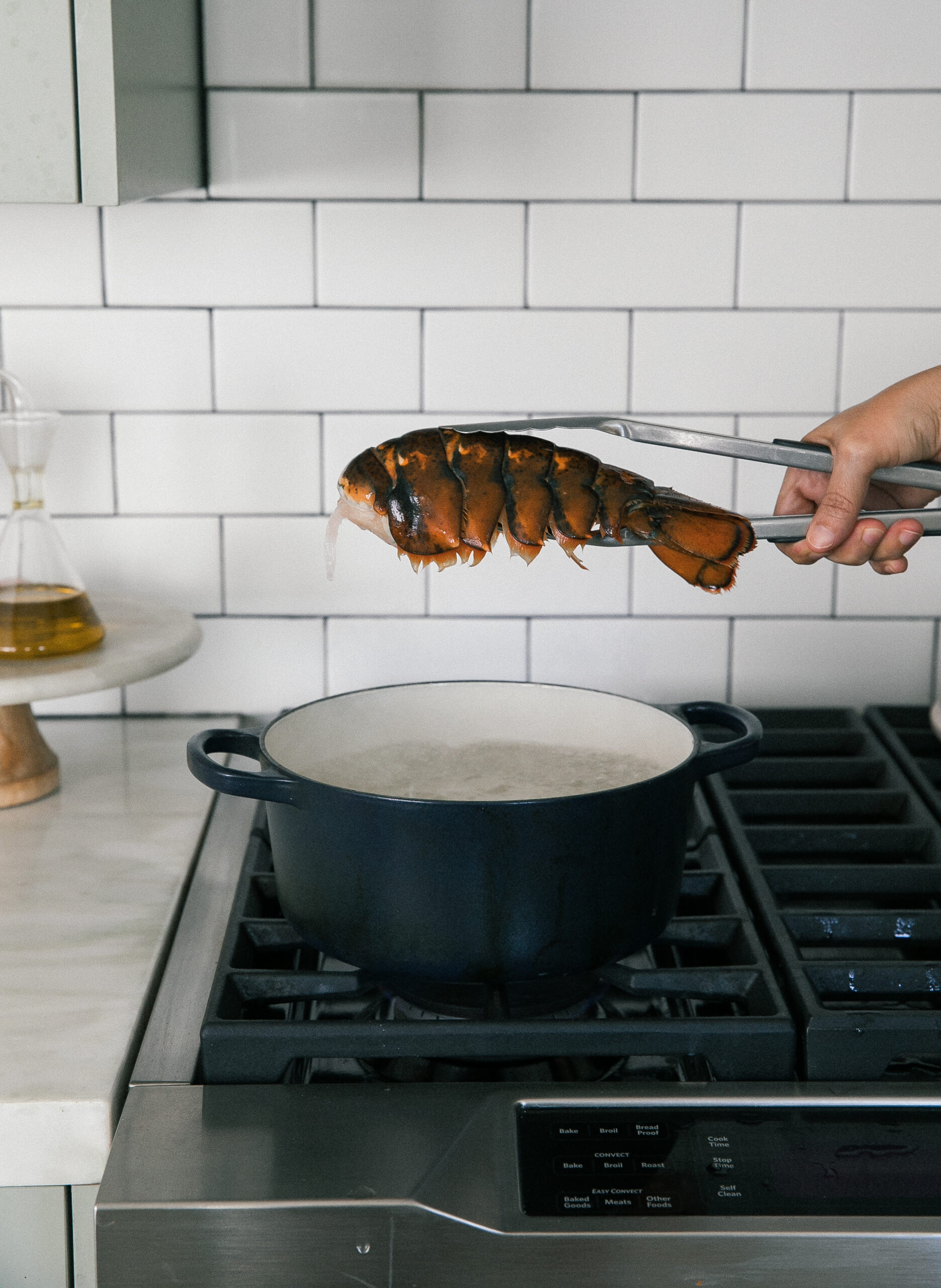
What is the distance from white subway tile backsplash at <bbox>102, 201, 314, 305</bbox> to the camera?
4.67ft

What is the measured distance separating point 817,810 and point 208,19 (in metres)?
1.08

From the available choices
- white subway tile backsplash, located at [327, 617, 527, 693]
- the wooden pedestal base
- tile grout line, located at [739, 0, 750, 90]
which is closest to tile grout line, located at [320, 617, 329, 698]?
white subway tile backsplash, located at [327, 617, 527, 693]

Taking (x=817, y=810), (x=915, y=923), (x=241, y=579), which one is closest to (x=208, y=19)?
(x=241, y=579)

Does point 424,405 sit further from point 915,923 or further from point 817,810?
point 915,923

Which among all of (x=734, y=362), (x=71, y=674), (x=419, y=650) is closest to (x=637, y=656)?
(x=419, y=650)

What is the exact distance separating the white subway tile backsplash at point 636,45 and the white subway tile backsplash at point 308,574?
567 millimetres

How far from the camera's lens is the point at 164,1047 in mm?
900

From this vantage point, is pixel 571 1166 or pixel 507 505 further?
pixel 507 505

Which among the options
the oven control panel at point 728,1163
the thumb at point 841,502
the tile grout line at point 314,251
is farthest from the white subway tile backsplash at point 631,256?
the oven control panel at point 728,1163

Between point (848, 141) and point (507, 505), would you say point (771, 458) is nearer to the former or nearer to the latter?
point (507, 505)

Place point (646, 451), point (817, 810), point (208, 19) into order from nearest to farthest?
1. point (817, 810)
2. point (208, 19)
3. point (646, 451)

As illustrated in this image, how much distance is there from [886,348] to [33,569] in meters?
1.00

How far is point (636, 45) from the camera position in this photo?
138 centimetres

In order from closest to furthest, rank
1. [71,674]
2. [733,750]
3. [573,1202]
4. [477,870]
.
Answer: [573,1202] < [477,870] < [733,750] < [71,674]
